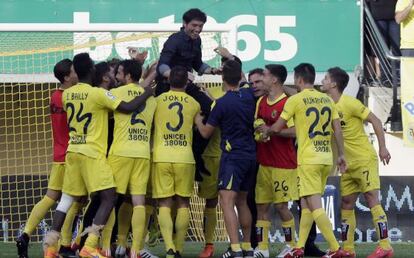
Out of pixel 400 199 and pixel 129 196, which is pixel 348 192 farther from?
pixel 400 199

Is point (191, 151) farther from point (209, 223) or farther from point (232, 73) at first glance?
point (209, 223)

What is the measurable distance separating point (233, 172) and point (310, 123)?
1012 millimetres

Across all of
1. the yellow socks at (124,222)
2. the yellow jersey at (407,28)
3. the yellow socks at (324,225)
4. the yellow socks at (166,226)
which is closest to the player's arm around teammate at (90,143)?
the yellow socks at (166,226)

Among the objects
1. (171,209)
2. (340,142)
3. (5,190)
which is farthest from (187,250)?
(5,190)

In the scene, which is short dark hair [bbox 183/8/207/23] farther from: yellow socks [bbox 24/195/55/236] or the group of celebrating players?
yellow socks [bbox 24/195/55/236]

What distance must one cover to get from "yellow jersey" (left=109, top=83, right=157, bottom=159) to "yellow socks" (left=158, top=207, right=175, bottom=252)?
0.66 metres

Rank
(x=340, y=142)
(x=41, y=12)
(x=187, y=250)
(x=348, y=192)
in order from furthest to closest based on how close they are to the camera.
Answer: (x=41, y=12)
(x=187, y=250)
(x=348, y=192)
(x=340, y=142)

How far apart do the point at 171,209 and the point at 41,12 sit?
9.69 metres

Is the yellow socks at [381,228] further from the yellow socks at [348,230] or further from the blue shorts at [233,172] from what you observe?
the blue shorts at [233,172]

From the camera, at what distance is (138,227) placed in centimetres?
1174

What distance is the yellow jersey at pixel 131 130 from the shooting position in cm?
1178

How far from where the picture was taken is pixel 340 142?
12102 millimetres

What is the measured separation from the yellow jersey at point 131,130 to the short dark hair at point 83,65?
36 centimetres

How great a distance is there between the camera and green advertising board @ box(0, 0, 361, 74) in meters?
21.1
